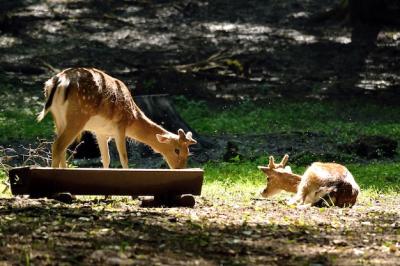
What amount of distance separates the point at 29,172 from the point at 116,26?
15.7 metres

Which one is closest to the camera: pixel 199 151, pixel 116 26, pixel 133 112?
pixel 133 112

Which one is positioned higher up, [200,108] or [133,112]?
[133,112]

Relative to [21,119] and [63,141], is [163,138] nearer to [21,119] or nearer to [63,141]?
[63,141]

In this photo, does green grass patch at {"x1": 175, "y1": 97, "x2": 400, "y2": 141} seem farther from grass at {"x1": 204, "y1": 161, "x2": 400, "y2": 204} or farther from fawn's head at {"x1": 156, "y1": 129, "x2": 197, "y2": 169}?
fawn's head at {"x1": 156, "y1": 129, "x2": 197, "y2": 169}

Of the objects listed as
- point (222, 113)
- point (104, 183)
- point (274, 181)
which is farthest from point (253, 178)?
point (222, 113)

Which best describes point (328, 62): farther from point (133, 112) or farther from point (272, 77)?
point (133, 112)

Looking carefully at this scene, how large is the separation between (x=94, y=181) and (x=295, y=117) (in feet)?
34.3

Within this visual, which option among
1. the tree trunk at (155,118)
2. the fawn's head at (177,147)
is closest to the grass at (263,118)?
the tree trunk at (155,118)

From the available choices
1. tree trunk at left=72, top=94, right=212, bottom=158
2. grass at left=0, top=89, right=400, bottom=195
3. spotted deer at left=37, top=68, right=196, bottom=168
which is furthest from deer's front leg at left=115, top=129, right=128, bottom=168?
tree trunk at left=72, top=94, right=212, bottom=158

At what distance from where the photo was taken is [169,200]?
831cm

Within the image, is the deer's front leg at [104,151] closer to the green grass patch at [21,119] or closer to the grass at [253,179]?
the grass at [253,179]

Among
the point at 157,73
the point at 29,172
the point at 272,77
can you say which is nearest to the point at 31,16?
the point at 157,73

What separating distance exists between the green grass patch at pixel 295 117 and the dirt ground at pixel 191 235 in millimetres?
8388

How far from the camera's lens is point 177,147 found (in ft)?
34.3
